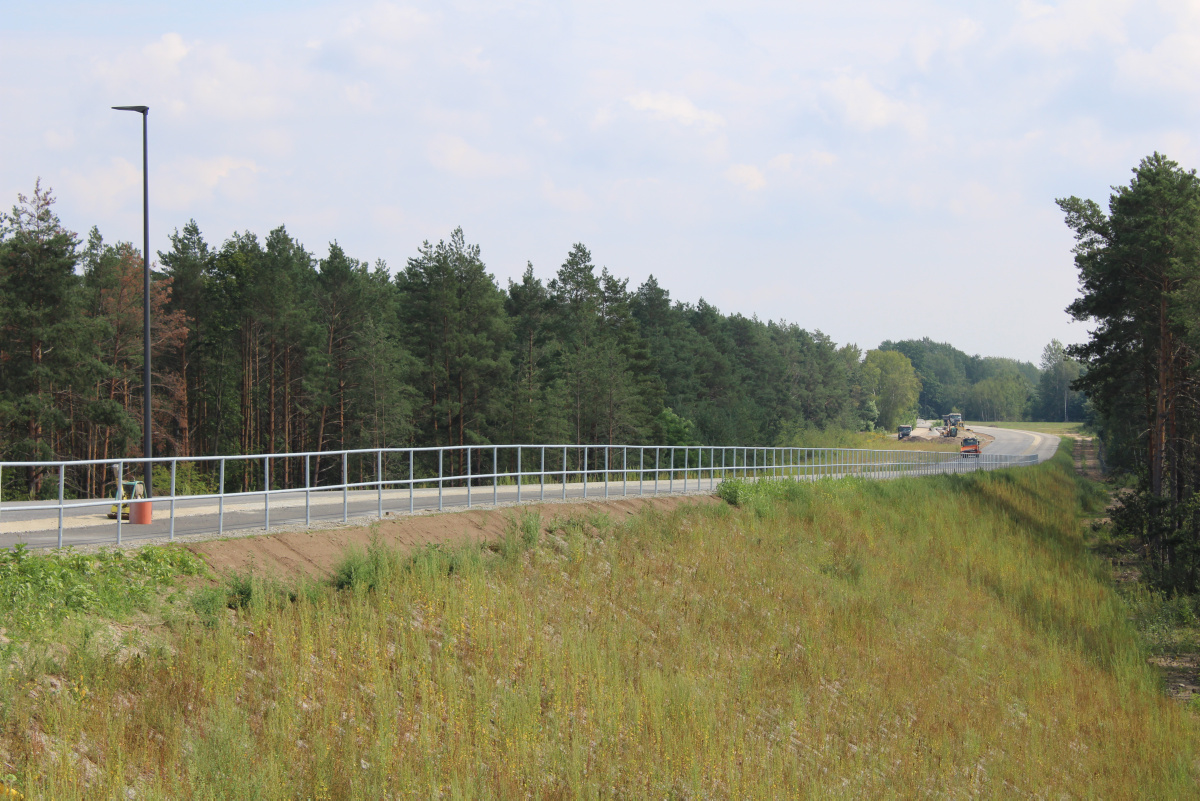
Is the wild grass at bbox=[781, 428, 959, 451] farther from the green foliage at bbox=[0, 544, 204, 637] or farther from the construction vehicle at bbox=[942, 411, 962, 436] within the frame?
the green foliage at bbox=[0, 544, 204, 637]

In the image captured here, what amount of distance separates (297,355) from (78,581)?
48.2m

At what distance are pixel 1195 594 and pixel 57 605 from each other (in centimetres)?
2875

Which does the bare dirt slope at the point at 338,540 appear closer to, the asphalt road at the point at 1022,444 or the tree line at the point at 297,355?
the tree line at the point at 297,355

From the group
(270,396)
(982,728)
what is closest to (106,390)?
(270,396)

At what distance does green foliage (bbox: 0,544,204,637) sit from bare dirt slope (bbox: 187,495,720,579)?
600mm

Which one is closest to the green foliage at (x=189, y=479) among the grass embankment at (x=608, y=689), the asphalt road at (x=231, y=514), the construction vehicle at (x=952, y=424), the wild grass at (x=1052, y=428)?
the asphalt road at (x=231, y=514)

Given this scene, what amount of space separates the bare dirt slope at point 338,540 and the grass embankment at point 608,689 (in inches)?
23.6

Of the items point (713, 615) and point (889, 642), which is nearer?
point (713, 615)

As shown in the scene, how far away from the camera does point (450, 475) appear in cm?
4597

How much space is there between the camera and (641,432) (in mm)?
63344

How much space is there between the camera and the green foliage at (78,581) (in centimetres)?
867

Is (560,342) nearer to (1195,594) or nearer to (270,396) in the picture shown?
(270,396)

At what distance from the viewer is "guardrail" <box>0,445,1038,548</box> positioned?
1440 centimetres

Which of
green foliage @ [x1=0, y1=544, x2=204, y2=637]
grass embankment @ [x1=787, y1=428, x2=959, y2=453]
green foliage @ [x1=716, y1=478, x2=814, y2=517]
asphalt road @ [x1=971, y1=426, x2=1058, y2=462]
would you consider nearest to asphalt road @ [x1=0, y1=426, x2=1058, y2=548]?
green foliage @ [x1=0, y1=544, x2=204, y2=637]
